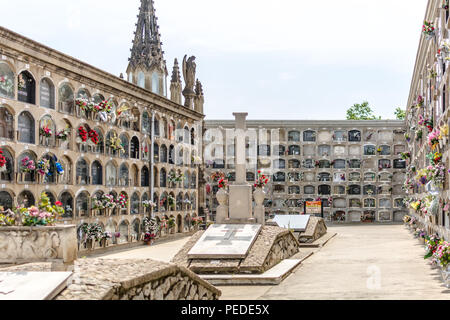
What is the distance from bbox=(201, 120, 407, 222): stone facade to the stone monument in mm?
25490

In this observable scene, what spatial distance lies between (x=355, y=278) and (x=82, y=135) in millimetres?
11790

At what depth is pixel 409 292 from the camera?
1211cm

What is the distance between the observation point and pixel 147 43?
40219mm

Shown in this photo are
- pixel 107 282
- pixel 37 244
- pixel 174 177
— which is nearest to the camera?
pixel 37 244

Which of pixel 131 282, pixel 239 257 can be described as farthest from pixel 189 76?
pixel 131 282

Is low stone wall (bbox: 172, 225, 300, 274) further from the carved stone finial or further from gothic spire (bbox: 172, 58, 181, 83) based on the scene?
gothic spire (bbox: 172, 58, 181, 83)

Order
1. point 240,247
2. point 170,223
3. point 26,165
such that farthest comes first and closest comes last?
point 170,223 → point 26,165 → point 240,247

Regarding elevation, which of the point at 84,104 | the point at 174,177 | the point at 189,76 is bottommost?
the point at 174,177

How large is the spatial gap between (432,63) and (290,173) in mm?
26779

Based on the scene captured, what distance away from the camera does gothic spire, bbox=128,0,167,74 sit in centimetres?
3956

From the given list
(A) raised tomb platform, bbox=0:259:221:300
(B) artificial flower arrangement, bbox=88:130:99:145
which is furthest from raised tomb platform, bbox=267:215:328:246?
(A) raised tomb platform, bbox=0:259:221:300

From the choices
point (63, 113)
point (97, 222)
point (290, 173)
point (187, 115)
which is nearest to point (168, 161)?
point (187, 115)

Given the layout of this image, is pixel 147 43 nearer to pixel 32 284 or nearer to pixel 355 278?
pixel 355 278
